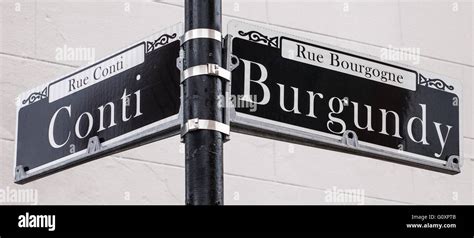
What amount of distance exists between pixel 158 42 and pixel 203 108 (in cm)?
30

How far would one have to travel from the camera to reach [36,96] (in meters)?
2.87

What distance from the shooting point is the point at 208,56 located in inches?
94.7

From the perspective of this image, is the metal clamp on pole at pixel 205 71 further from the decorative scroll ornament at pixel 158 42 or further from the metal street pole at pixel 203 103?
the decorative scroll ornament at pixel 158 42

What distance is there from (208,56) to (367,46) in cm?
240

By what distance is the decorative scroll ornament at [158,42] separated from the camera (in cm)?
255

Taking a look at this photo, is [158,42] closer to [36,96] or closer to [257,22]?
[36,96]

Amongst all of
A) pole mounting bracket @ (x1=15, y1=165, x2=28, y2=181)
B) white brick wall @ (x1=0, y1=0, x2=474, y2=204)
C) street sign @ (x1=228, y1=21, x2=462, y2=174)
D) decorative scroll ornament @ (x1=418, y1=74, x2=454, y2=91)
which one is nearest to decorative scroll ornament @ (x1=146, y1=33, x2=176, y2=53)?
street sign @ (x1=228, y1=21, x2=462, y2=174)

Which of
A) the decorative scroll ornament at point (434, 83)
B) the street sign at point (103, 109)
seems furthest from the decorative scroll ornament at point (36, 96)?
the decorative scroll ornament at point (434, 83)

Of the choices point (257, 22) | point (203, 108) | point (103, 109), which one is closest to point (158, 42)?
point (103, 109)

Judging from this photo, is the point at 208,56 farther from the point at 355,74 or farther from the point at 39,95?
the point at 39,95

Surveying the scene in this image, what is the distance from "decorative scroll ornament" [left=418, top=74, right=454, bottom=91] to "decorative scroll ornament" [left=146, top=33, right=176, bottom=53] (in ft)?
2.07

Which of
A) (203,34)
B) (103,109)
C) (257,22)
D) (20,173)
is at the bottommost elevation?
(20,173)
